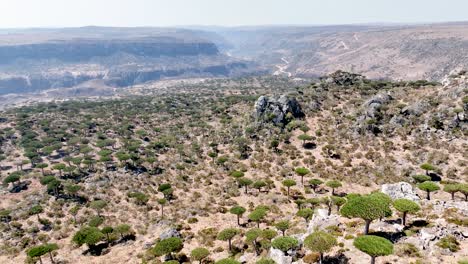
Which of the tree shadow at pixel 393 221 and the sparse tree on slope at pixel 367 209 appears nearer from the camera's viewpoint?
the sparse tree on slope at pixel 367 209

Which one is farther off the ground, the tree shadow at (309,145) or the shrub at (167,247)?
the tree shadow at (309,145)

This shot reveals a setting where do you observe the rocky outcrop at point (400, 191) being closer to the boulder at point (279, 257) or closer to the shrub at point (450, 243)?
the shrub at point (450, 243)

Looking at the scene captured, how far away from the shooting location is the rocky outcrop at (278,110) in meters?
87.9

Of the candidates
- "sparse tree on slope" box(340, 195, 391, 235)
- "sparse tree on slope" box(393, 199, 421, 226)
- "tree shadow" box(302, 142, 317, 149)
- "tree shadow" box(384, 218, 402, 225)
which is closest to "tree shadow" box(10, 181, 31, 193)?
"tree shadow" box(302, 142, 317, 149)

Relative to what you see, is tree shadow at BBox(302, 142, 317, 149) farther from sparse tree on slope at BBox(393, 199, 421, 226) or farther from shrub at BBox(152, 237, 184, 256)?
shrub at BBox(152, 237, 184, 256)

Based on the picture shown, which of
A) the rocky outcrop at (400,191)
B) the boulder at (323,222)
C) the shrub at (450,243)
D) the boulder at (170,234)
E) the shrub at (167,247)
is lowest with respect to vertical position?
the boulder at (170,234)

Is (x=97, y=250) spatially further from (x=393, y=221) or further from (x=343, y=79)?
(x=343, y=79)

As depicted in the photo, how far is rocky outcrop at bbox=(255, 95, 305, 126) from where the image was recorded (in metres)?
87.9

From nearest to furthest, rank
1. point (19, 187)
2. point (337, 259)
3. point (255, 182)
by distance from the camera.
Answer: point (337, 259), point (255, 182), point (19, 187)

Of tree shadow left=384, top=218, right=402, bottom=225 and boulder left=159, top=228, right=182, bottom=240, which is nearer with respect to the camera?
tree shadow left=384, top=218, right=402, bottom=225

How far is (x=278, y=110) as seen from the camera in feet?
293

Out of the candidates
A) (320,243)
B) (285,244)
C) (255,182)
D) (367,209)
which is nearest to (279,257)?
(285,244)

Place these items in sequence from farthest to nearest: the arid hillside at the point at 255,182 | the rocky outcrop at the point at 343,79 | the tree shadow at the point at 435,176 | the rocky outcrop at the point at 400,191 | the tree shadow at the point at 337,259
→ 1. the rocky outcrop at the point at 343,79
2. the tree shadow at the point at 435,176
3. the rocky outcrop at the point at 400,191
4. the arid hillside at the point at 255,182
5. the tree shadow at the point at 337,259

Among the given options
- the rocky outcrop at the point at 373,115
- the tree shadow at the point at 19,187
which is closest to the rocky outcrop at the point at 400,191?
the rocky outcrop at the point at 373,115
